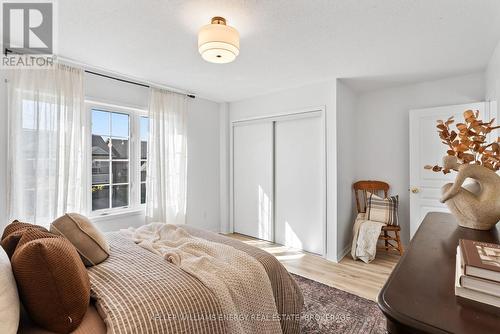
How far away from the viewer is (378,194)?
3678 millimetres

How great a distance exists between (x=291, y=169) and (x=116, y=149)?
249cm

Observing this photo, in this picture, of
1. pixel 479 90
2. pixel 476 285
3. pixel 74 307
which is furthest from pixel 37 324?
pixel 479 90

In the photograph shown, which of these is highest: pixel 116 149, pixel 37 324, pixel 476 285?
pixel 116 149

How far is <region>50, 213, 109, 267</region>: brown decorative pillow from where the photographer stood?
4.71ft

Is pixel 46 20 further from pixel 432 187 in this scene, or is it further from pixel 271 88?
pixel 432 187

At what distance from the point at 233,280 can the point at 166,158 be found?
8.21 ft

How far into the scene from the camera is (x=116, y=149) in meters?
3.25

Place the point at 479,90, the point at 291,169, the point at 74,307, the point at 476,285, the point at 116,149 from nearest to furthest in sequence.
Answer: the point at 476,285 < the point at 74,307 < the point at 479,90 < the point at 116,149 < the point at 291,169

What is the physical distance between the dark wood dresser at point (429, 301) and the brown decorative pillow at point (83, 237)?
1538 mm

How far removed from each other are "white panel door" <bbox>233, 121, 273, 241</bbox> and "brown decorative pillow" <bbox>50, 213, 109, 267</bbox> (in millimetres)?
2807

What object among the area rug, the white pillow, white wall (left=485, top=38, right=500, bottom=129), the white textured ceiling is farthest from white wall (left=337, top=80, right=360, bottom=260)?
the white pillow

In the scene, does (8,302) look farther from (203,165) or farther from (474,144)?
(203,165)

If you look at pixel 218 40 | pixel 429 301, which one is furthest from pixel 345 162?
pixel 429 301

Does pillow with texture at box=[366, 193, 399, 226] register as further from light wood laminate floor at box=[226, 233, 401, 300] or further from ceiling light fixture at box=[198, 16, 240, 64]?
ceiling light fixture at box=[198, 16, 240, 64]
